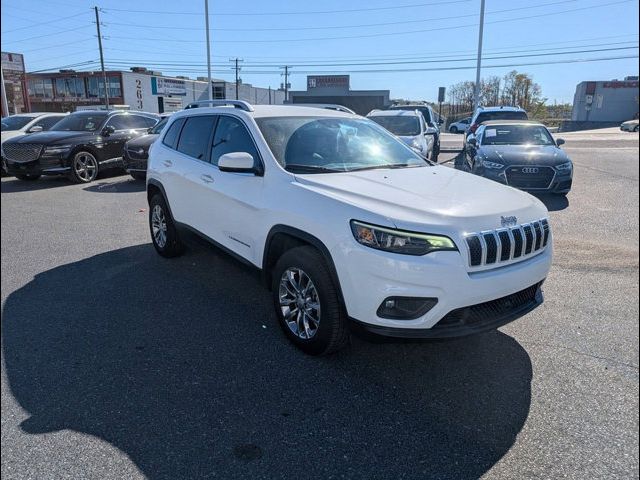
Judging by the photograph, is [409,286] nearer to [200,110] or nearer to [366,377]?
[366,377]

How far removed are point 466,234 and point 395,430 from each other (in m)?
1.21

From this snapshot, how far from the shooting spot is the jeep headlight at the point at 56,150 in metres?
10.6

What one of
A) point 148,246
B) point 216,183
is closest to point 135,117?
point 148,246

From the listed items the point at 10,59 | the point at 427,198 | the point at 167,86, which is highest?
the point at 167,86

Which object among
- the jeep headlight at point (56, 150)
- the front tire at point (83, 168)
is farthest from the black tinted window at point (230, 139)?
the front tire at point (83, 168)

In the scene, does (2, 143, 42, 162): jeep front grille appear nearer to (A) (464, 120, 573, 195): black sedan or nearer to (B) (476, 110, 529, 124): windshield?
(A) (464, 120, 573, 195): black sedan

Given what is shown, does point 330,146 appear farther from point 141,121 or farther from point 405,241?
point 141,121

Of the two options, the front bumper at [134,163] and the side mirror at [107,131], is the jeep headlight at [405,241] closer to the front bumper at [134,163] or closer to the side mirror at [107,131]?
the front bumper at [134,163]

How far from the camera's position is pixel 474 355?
3.49 metres

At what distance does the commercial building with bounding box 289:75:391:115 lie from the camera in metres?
50.9

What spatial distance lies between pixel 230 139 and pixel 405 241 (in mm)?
2361

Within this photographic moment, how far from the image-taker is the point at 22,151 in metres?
10.4

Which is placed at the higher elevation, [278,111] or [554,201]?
[278,111]

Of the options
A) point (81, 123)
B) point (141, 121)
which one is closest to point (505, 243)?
point (81, 123)
